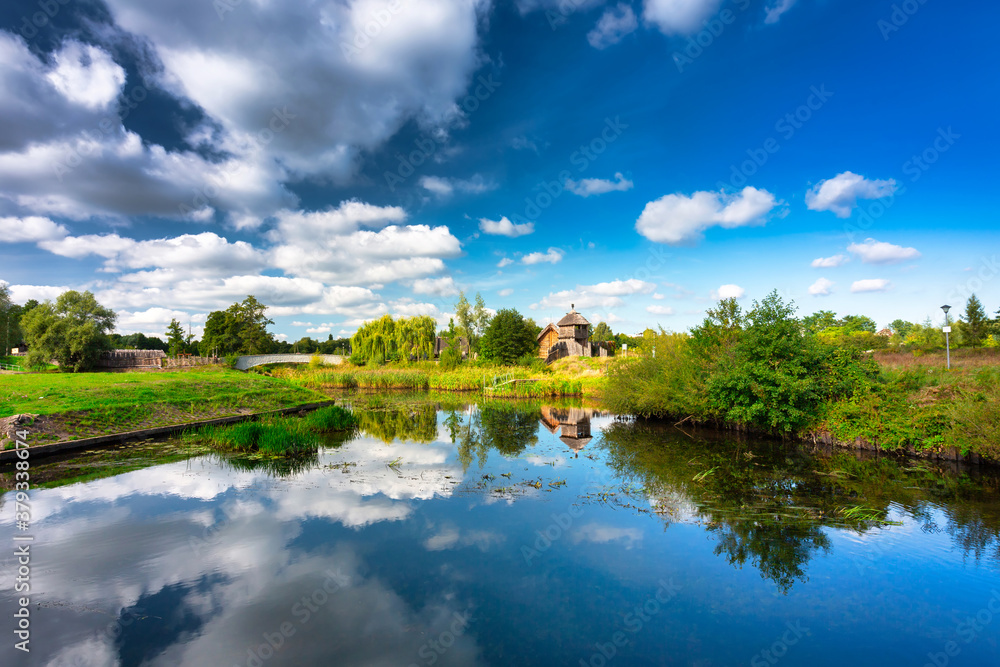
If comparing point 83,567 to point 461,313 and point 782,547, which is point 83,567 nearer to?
point 782,547

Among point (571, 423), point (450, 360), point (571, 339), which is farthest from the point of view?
point (571, 339)

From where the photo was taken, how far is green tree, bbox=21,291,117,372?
1403 inches

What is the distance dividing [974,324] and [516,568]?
58260mm

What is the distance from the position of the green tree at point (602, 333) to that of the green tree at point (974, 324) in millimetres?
58233

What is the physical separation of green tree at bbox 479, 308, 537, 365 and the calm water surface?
1549 inches

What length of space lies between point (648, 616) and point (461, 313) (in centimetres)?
6109

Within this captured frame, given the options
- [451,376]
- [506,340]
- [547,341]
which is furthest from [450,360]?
[547,341]

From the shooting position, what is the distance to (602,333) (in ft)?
341

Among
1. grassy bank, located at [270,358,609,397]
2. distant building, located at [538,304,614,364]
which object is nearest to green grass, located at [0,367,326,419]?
grassy bank, located at [270,358,609,397]

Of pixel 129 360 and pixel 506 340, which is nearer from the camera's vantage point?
pixel 129 360

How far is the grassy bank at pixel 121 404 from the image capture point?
46.4ft

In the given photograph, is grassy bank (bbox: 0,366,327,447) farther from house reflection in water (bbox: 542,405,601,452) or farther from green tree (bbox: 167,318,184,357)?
green tree (bbox: 167,318,184,357)

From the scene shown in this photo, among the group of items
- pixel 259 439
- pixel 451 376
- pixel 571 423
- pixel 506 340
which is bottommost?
pixel 571 423

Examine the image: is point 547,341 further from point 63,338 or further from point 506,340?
point 63,338
